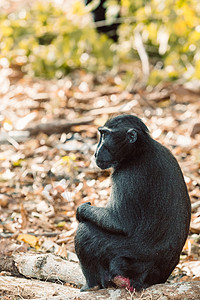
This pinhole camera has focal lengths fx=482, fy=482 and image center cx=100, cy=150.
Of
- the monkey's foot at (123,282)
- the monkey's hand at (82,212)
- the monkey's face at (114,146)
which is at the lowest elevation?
the monkey's foot at (123,282)

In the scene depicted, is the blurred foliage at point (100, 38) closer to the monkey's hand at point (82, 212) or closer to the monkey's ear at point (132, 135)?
the monkey's ear at point (132, 135)

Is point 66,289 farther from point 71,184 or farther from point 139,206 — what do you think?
point 71,184

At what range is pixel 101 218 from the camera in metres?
3.86

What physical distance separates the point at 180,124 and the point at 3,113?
3379 millimetres

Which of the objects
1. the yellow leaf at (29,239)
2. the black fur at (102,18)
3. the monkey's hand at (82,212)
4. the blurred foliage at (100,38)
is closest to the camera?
the monkey's hand at (82,212)

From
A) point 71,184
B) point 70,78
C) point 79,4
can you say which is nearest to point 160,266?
point 71,184

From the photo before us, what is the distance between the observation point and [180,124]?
8711mm

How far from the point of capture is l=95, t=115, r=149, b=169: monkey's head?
156 inches

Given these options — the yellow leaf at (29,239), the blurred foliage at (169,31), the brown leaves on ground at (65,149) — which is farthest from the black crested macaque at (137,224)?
the blurred foliage at (169,31)

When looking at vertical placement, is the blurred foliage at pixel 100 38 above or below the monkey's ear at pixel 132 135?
below

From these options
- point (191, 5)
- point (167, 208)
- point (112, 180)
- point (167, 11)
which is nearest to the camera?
point (167, 208)

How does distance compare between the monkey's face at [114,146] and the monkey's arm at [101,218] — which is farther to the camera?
the monkey's face at [114,146]

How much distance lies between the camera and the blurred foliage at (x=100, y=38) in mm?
8883

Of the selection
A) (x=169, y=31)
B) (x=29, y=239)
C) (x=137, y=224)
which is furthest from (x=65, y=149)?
(x=137, y=224)
